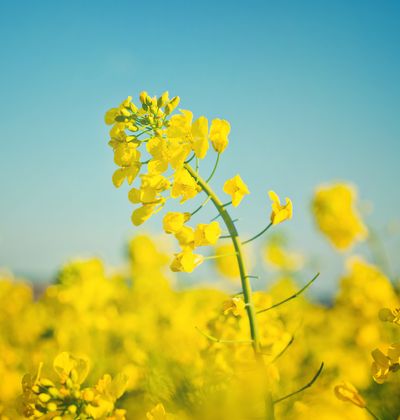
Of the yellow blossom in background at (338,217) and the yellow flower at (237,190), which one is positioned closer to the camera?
the yellow flower at (237,190)

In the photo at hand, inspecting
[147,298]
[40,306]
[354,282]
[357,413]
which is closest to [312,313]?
[354,282]

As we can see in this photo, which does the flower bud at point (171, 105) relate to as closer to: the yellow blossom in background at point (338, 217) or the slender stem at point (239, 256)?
the slender stem at point (239, 256)

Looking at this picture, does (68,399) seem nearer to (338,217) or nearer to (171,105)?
(171,105)

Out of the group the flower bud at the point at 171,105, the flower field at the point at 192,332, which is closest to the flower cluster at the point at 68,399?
the flower field at the point at 192,332

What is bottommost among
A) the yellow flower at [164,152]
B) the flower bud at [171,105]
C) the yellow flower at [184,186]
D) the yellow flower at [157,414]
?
the yellow flower at [157,414]

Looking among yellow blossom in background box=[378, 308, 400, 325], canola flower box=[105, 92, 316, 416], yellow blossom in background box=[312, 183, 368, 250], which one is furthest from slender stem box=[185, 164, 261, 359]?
yellow blossom in background box=[312, 183, 368, 250]

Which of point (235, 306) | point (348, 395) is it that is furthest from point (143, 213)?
point (348, 395)
